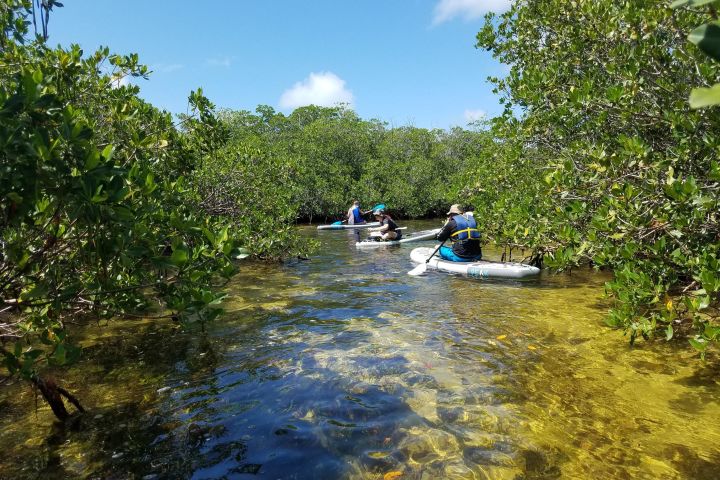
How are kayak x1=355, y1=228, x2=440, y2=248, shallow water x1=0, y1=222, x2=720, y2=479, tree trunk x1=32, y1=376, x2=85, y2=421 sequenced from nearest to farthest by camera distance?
1. shallow water x1=0, y1=222, x2=720, y2=479
2. tree trunk x1=32, y1=376, x2=85, y2=421
3. kayak x1=355, y1=228, x2=440, y2=248

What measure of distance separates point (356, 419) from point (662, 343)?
4313mm

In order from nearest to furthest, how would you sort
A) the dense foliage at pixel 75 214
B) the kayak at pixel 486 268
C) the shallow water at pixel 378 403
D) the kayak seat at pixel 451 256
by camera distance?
the dense foliage at pixel 75 214 < the shallow water at pixel 378 403 < the kayak at pixel 486 268 < the kayak seat at pixel 451 256

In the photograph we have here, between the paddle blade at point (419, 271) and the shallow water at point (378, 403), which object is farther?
the paddle blade at point (419, 271)

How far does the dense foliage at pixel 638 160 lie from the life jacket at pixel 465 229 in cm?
291

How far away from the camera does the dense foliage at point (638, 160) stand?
474 centimetres

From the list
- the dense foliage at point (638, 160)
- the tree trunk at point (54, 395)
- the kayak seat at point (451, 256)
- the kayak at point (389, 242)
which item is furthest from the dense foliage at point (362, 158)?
the tree trunk at point (54, 395)

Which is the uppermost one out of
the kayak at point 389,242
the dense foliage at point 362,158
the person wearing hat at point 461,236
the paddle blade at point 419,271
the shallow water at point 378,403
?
the dense foliage at point 362,158

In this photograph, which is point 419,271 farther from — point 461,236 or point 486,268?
point 486,268

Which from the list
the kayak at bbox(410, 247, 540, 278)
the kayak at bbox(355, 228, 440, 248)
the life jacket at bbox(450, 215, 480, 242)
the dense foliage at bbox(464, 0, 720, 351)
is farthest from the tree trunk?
the kayak at bbox(355, 228, 440, 248)

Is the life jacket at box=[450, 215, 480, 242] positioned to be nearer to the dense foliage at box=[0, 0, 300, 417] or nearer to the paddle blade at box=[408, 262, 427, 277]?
the paddle blade at box=[408, 262, 427, 277]

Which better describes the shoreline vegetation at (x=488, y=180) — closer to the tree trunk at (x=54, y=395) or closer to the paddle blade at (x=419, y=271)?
the tree trunk at (x=54, y=395)

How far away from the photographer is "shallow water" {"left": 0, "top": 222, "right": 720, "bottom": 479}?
371 centimetres

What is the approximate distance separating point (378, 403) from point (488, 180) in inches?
375

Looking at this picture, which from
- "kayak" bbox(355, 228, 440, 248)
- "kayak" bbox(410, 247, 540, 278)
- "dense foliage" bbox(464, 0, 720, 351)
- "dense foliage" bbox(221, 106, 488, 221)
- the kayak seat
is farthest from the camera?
"dense foliage" bbox(221, 106, 488, 221)
